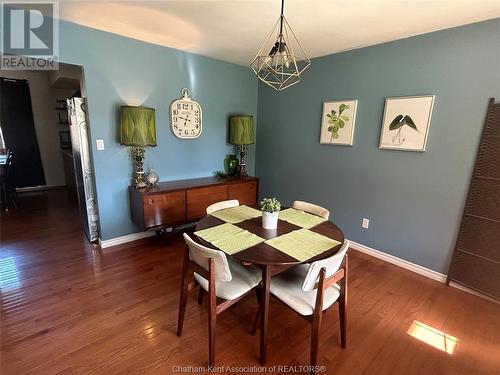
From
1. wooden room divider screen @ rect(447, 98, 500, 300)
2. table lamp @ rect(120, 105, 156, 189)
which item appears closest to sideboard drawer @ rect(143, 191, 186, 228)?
table lamp @ rect(120, 105, 156, 189)

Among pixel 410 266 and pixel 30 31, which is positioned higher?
pixel 30 31

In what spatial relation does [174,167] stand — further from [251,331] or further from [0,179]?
[0,179]

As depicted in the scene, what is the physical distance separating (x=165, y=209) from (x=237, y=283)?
1604 millimetres

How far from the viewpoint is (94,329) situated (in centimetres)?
176

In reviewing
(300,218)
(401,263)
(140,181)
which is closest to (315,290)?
(300,218)

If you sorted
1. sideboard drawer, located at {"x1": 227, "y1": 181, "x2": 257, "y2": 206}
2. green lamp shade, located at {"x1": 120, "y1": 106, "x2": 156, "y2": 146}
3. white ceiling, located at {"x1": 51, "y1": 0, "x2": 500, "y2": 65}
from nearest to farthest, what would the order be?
1. white ceiling, located at {"x1": 51, "y1": 0, "x2": 500, "y2": 65}
2. green lamp shade, located at {"x1": 120, "y1": 106, "x2": 156, "y2": 146}
3. sideboard drawer, located at {"x1": 227, "y1": 181, "x2": 257, "y2": 206}

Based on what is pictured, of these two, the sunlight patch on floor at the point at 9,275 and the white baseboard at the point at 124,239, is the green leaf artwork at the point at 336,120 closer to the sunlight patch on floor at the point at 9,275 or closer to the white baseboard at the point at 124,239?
the white baseboard at the point at 124,239

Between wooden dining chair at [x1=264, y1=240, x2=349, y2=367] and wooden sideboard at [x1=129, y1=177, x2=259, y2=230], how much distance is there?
5.49 feet

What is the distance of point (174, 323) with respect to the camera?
6.04 feet

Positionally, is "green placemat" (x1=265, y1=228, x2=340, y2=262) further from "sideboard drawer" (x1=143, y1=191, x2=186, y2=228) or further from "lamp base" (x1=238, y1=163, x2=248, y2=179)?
"lamp base" (x1=238, y1=163, x2=248, y2=179)

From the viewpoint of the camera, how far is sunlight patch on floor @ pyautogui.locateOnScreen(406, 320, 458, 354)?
5.57ft

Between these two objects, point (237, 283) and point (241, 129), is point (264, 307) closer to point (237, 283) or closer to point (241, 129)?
point (237, 283)

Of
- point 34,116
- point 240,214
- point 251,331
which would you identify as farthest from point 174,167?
point 34,116

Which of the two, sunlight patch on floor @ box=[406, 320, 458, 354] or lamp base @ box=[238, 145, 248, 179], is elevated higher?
lamp base @ box=[238, 145, 248, 179]
